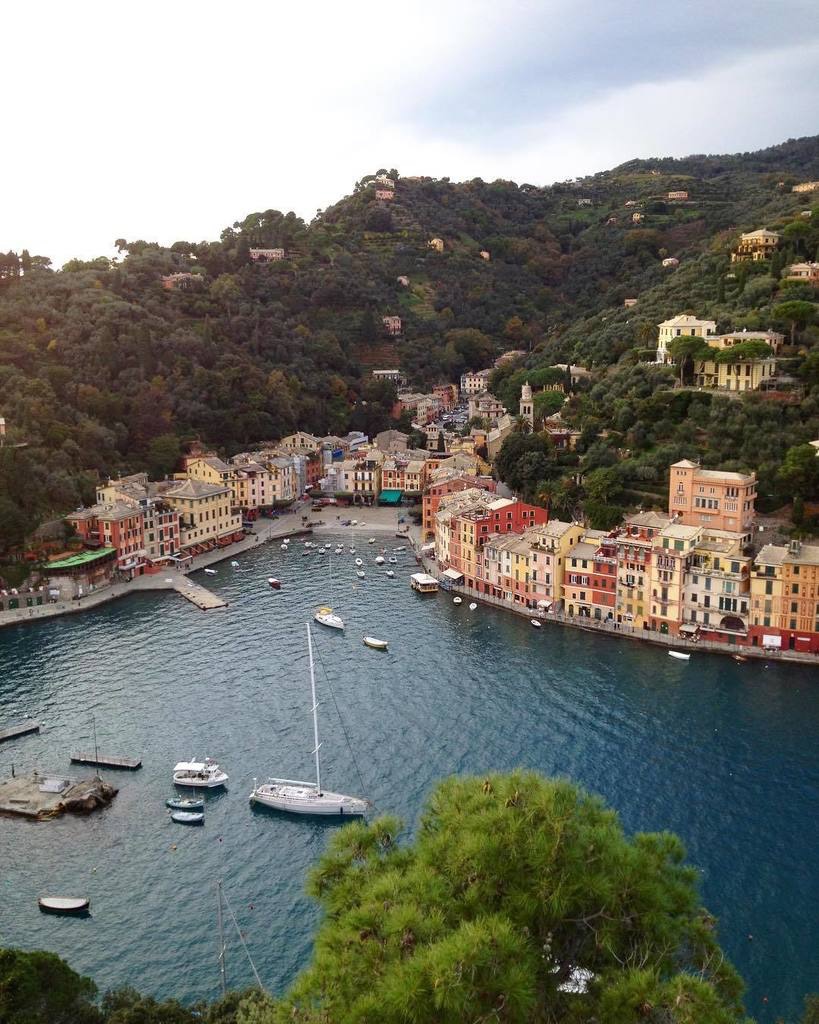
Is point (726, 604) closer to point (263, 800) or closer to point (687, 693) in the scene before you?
point (687, 693)

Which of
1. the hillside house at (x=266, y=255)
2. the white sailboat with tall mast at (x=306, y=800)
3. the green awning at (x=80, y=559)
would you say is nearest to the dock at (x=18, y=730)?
the white sailboat with tall mast at (x=306, y=800)

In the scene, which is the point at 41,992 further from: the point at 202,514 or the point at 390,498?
the point at 390,498

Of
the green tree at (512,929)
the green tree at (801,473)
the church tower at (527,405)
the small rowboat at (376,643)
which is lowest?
the small rowboat at (376,643)

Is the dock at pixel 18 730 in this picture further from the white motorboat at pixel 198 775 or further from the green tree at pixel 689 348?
the green tree at pixel 689 348

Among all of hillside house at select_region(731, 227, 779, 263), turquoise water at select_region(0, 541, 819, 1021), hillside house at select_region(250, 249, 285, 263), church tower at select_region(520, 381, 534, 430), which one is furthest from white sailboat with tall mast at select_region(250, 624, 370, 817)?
hillside house at select_region(250, 249, 285, 263)

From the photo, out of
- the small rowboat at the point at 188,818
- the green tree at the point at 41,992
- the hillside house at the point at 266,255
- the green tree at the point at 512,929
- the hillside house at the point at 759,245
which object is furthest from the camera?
the hillside house at the point at 266,255
